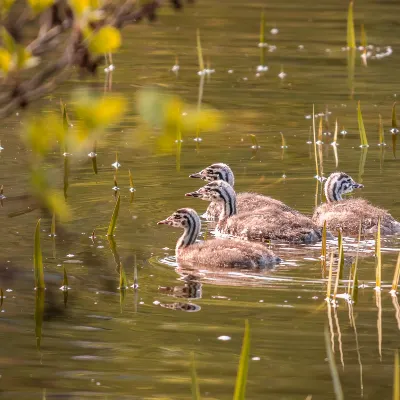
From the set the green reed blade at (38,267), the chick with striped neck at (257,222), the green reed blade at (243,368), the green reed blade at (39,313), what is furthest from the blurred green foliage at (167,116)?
the chick with striped neck at (257,222)

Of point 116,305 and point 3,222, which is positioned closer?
point 116,305

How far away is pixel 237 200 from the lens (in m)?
11.5

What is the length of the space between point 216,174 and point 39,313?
4.26 meters

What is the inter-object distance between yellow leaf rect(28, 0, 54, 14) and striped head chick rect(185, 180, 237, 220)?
797 cm

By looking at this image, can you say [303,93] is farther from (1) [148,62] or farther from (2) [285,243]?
(2) [285,243]

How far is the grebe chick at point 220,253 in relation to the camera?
29.7ft

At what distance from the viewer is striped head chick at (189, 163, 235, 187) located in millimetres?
11779

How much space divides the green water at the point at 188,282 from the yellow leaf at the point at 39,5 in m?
0.45

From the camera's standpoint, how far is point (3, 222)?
10555 mm

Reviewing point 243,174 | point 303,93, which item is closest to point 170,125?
point 243,174

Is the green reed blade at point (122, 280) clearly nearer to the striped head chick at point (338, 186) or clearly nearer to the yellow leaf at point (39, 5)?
the striped head chick at point (338, 186)

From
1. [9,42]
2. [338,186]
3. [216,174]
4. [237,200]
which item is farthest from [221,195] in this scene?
[9,42]

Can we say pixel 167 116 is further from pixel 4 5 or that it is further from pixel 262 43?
pixel 262 43

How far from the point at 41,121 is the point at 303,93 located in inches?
584
